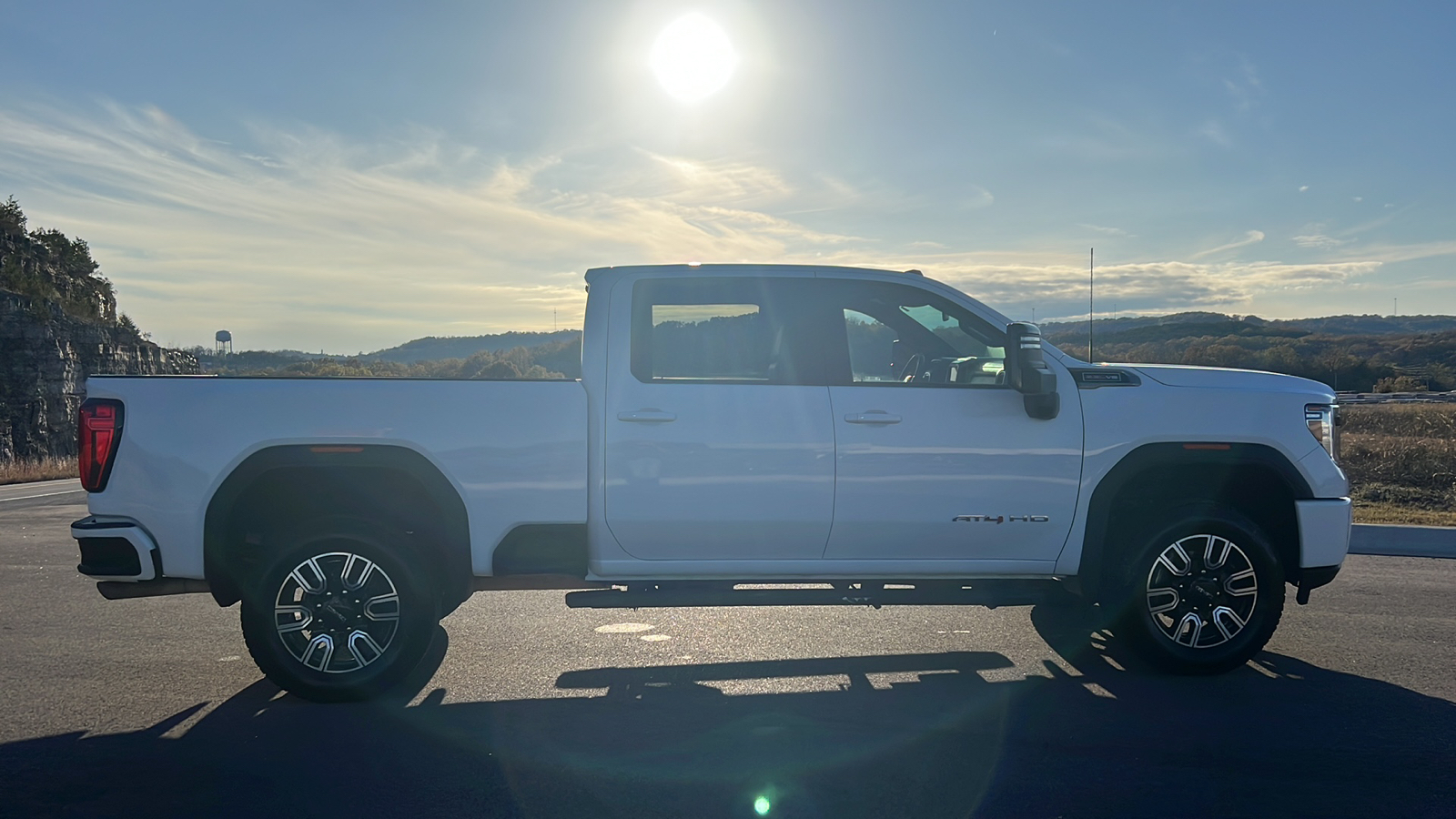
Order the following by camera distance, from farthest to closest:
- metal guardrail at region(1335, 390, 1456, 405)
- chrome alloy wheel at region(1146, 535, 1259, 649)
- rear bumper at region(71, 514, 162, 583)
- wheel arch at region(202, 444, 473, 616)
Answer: metal guardrail at region(1335, 390, 1456, 405) < chrome alloy wheel at region(1146, 535, 1259, 649) < wheel arch at region(202, 444, 473, 616) < rear bumper at region(71, 514, 162, 583)

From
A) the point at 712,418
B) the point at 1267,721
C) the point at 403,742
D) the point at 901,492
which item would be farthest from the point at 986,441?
the point at 403,742

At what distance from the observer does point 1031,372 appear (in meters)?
5.04

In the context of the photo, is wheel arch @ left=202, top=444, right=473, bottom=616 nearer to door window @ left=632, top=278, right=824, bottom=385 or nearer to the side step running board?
the side step running board

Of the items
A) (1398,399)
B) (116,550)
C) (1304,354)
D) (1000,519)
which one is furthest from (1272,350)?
(116,550)

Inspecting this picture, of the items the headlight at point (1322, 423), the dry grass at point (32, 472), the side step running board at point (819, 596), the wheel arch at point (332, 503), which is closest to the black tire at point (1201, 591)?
the side step running board at point (819, 596)

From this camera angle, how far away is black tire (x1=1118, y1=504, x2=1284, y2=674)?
5.25 m

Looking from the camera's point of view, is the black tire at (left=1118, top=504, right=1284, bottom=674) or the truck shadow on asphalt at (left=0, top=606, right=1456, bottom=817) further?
the black tire at (left=1118, top=504, right=1284, bottom=674)

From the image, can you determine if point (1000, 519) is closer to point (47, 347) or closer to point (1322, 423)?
point (1322, 423)

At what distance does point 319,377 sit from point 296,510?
0.70 metres

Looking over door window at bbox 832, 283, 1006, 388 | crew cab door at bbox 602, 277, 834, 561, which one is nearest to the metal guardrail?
door window at bbox 832, 283, 1006, 388

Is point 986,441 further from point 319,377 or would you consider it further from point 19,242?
point 19,242

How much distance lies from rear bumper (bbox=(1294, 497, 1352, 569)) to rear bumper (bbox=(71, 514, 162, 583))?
19.2ft

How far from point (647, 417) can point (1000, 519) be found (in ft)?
6.22

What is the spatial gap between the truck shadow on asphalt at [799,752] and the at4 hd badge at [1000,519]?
859 mm
